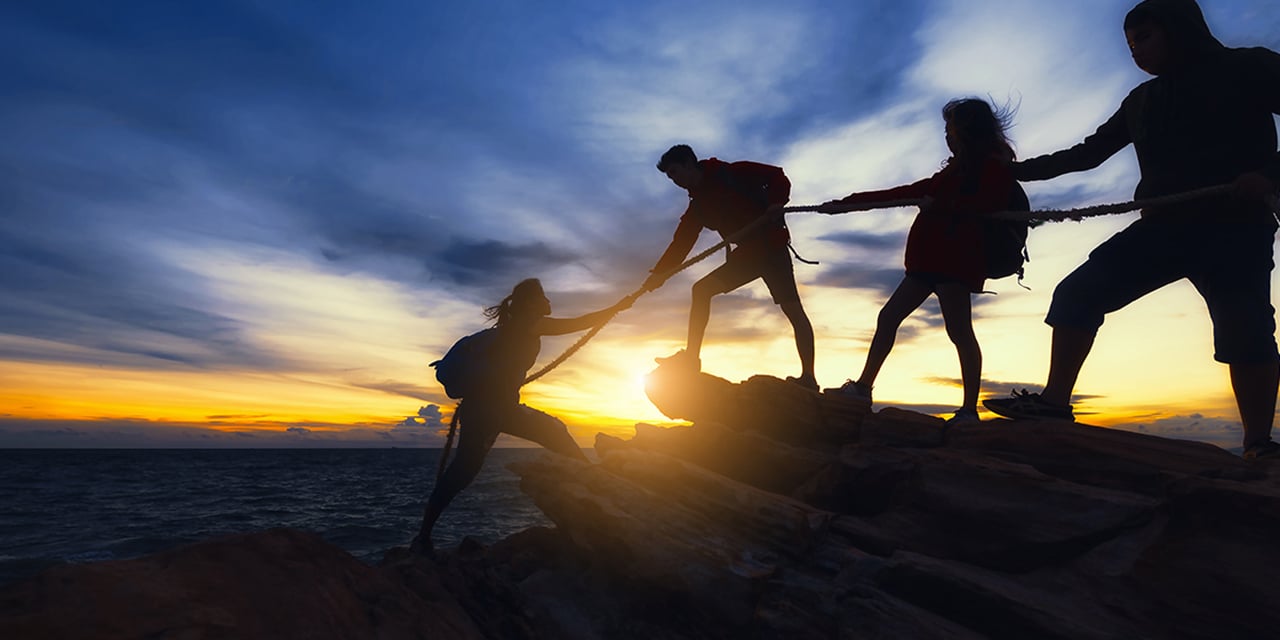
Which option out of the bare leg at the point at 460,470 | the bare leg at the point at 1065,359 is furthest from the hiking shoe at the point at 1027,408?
the bare leg at the point at 460,470

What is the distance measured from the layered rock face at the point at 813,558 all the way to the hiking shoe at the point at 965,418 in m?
0.15

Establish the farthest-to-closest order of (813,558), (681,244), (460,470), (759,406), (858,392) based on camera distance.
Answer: (681,244) → (759,406) → (858,392) → (460,470) → (813,558)

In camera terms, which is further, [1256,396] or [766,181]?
[766,181]

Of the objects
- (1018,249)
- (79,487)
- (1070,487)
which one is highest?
(1018,249)

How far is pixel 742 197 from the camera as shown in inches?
302

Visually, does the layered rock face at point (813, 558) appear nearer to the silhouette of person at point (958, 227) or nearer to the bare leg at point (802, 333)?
the bare leg at point (802, 333)

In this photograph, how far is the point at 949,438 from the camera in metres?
6.65

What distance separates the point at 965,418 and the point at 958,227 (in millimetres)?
2247

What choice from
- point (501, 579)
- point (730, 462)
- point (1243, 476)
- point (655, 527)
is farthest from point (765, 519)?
point (1243, 476)

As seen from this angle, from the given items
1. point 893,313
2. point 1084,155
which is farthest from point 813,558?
point 1084,155

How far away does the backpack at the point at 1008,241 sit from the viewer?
6395 mm

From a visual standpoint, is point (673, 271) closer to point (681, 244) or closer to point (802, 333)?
point (681, 244)

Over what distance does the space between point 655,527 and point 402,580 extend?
2588 millimetres

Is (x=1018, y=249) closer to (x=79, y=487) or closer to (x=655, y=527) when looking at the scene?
(x=655, y=527)
